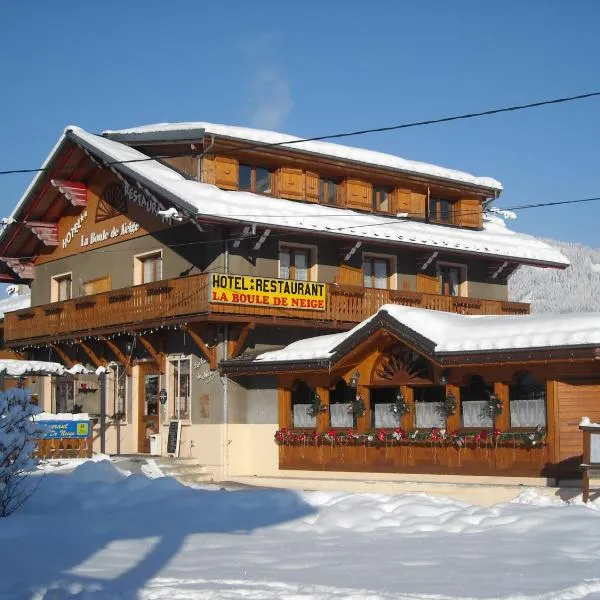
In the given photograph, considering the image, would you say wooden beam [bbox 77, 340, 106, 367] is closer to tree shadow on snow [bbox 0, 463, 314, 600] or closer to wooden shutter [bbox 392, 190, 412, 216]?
wooden shutter [bbox 392, 190, 412, 216]

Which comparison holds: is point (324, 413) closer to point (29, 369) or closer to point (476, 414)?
point (476, 414)

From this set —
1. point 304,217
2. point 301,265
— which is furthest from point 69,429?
point 304,217

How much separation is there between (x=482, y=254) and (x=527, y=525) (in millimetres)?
18106

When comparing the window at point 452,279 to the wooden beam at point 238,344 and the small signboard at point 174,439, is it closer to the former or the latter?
the wooden beam at point 238,344

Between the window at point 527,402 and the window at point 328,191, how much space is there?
1141 centimetres

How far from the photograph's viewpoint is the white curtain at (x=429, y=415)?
2245 centimetres

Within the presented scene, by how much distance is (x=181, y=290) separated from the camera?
26.4m

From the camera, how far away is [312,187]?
30.3 meters

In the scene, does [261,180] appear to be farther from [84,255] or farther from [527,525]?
[527,525]

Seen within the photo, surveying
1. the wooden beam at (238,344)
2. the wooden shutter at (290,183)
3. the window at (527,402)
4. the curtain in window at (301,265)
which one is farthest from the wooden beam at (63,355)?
the window at (527,402)

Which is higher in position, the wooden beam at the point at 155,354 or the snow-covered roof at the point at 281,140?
the snow-covered roof at the point at 281,140

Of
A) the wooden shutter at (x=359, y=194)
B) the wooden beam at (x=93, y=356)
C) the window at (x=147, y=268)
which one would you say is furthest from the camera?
the wooden beam at (x=93, y=356)

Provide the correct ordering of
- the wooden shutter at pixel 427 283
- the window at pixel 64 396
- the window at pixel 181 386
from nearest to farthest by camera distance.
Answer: the window at pixel 181 386 < the wooden shutter at pixel 427 283 < the window at pixel 64 396

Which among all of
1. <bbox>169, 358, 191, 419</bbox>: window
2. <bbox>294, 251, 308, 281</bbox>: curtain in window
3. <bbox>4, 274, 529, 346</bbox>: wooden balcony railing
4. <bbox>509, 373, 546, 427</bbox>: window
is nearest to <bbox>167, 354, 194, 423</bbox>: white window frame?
<bbox>169, 358, 191, 419</bbox>: window
